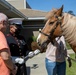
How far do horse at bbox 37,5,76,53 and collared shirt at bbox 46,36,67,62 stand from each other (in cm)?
49

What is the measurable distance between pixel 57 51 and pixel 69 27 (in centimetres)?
92

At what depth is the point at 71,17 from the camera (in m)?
4.12

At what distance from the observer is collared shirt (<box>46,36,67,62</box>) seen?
4.84 m

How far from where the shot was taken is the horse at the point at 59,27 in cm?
408

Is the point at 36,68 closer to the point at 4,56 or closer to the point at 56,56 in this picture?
the point at 56,56

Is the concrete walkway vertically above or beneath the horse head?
beneath

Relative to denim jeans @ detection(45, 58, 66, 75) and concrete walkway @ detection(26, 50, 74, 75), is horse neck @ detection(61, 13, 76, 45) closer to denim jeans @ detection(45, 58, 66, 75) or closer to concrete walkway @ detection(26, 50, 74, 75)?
denim jeans @ detection(45, 58, 66, 75)

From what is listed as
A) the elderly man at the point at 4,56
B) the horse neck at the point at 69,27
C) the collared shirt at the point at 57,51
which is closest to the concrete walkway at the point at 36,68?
the collared shirt at the point at 57,51

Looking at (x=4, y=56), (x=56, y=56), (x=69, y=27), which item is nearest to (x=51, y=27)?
(x=69, y=27)

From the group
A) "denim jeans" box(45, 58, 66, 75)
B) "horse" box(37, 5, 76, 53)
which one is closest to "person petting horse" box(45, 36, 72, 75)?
"denim jeans" box(45, 58, 66, 75)

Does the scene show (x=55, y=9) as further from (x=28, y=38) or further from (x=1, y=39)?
(x=28, y=38)

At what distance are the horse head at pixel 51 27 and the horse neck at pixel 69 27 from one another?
0.28 ft

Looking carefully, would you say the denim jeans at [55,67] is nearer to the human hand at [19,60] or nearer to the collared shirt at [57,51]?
the collared shirt at [57,51]

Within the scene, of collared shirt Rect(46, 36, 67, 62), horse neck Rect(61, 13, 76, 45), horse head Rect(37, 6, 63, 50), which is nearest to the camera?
horse neck Rect(61, 13, 76, 45)
